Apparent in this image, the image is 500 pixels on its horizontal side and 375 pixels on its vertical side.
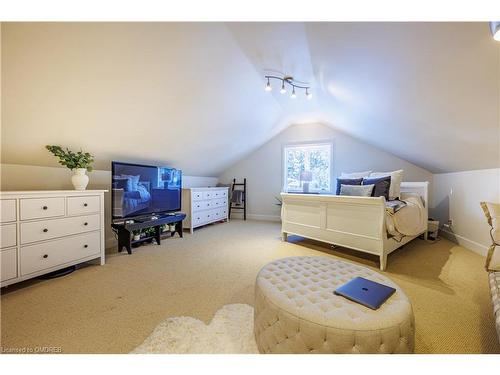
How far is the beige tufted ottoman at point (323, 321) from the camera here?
0.88 metres

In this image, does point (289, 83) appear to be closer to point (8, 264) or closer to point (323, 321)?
point (323, 321)

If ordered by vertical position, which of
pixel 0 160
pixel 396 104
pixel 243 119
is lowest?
pixel 0 160

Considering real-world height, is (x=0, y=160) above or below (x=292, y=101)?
below

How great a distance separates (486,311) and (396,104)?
196cm

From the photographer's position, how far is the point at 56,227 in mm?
2018

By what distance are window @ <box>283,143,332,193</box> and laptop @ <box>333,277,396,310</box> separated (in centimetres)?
362

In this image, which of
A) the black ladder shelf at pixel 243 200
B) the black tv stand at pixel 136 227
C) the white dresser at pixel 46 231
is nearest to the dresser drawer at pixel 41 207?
the white dresser at pixel 46 231

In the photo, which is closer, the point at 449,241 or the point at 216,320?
the point at 216,320

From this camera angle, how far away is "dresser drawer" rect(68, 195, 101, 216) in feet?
7.02

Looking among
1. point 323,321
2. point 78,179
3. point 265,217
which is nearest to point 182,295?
point 323,321

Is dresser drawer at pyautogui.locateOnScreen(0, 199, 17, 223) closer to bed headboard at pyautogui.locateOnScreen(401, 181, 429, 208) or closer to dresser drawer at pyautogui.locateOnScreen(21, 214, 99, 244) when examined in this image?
dresser drawer at pyautogui.locateOnScreen(21, 214, 99, 244)
